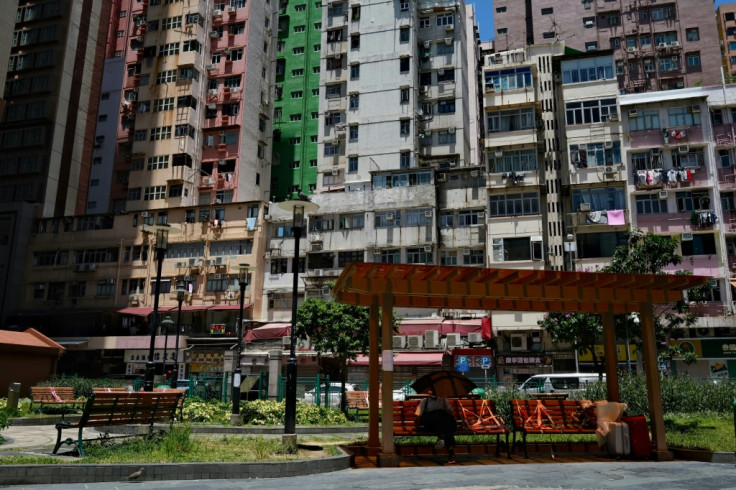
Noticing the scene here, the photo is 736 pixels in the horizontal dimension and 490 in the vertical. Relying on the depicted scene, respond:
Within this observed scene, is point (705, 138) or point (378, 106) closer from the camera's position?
point (705, 138)

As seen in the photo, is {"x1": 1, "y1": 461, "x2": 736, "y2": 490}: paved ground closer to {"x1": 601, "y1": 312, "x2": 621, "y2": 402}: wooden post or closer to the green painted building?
{"x1": 601, "y1": 312, "x2": 621, "y2": 402}: wooden post

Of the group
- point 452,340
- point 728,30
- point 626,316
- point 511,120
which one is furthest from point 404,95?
point 728,30

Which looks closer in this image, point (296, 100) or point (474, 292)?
point (474, 292)

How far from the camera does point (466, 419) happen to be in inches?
503

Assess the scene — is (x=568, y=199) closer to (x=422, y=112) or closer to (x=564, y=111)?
(x=564, y=111)

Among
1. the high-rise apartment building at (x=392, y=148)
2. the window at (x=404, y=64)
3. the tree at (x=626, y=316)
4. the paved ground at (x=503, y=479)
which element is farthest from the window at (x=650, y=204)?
the paved ground at (x=503, y=479)

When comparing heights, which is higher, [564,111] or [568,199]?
[564,111]

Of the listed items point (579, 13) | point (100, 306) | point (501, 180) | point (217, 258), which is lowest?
point (100, 306)

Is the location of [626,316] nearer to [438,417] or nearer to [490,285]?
[490,285]

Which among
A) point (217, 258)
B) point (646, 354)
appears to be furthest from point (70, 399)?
point (217, 258)

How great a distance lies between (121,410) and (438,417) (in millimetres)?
5776

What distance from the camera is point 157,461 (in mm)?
10047

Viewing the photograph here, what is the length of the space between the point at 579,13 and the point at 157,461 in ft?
207

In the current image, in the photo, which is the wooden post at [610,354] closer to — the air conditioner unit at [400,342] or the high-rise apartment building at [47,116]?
the air conditioner unit at [400,342]
